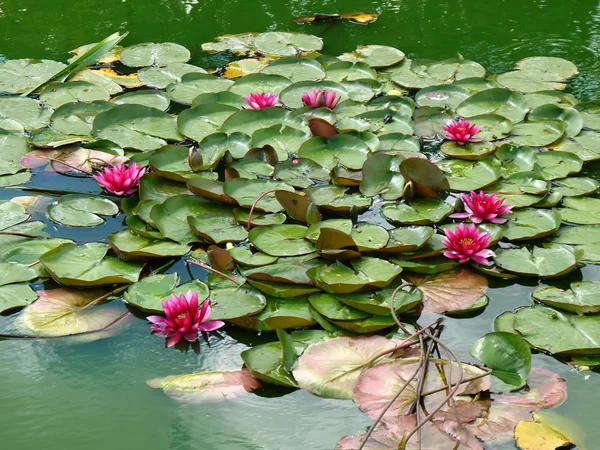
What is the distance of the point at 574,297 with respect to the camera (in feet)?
7.68

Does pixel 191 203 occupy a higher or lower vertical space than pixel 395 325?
higher

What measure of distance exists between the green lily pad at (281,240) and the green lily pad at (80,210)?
27.5 inches

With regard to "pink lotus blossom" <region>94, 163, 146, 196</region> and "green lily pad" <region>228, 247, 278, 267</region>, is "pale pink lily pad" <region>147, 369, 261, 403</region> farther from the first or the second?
"pink lotus blossom" <region>94, 163, 146, 196</region>

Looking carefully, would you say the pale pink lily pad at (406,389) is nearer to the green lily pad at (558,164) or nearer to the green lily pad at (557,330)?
the green lily pad at (557,330)

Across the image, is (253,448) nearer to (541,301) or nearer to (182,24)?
(541,301)

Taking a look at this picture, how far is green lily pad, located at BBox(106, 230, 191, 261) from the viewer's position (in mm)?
2547

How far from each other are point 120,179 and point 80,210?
0.21 m

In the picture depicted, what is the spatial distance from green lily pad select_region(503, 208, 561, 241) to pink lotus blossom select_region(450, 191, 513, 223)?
0.18 ft

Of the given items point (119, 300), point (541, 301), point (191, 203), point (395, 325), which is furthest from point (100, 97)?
point (541, 301)

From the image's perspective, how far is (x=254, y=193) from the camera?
2896mm

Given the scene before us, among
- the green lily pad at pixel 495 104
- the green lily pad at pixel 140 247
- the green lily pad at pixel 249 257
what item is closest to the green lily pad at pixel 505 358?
the green lily pad at pixel 249 257

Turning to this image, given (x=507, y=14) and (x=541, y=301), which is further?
(x=507, y=14)

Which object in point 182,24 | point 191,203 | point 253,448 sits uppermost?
point 182,24

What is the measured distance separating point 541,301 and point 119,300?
151 centimetres
